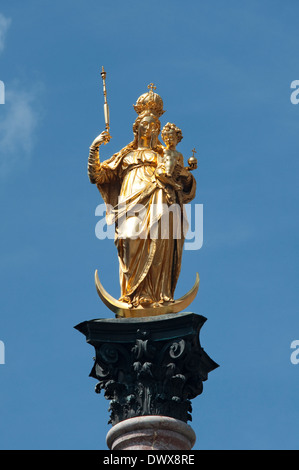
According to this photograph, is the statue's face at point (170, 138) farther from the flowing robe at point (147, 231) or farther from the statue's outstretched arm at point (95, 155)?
the statue's outstretched arm at point (95, 155)

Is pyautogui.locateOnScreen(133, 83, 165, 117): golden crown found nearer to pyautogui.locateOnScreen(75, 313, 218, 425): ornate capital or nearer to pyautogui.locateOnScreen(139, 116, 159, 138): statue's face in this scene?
pyautogui.locateOnScreen(139, 116, 159, 138): statue's face

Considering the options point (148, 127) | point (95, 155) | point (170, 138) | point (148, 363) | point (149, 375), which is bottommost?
point (149, 375)

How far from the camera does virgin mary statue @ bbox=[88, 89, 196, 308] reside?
51406 millimetres

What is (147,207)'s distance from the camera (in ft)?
170

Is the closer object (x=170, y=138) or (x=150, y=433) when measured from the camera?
(x=150, y=433)

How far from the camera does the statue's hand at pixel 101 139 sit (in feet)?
172

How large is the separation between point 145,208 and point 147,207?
0.18ft

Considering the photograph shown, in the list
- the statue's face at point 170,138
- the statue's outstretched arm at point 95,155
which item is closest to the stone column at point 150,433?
the statue's outstretched arm at point 95,155

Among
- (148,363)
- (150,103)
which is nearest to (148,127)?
(150,103)

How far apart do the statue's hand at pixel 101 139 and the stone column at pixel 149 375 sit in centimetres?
474

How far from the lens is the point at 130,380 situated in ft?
164

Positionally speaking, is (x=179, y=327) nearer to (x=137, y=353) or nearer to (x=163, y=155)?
(x=137, y=353)

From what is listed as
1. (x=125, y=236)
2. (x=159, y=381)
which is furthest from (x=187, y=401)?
(x=125, y=236)

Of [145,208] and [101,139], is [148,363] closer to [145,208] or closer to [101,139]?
[145,208]
